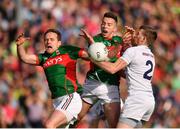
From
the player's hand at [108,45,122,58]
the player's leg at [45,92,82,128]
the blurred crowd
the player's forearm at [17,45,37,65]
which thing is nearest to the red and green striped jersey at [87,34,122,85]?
the player's hand at [108,45,122,58]

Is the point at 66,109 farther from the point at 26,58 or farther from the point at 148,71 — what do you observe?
the point at 148,71

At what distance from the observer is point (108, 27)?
42.8 feet

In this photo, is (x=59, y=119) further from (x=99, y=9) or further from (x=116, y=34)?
(x=99, y=9)

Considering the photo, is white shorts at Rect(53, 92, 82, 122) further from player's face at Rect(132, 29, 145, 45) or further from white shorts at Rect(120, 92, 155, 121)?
player's face at Rect(132, 29, 145, 45)

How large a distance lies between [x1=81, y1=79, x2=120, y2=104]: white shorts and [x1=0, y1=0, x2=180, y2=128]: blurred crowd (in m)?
3.27

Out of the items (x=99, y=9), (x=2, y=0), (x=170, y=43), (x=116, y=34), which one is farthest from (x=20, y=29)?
(x=116, y=34)

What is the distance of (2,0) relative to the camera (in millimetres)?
20625

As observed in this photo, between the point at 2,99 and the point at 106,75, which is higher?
the point at 106,75

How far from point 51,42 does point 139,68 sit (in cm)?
149

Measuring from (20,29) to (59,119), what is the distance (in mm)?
7470

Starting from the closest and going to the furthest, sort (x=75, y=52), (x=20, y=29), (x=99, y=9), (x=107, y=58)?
(x=107, y=58), (x=75, y=52), (x=20, y=29), (x=99, y=9)

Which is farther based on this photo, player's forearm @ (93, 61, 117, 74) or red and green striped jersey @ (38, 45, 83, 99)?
red and green striped jersey @ (38, 45, 83, 99)

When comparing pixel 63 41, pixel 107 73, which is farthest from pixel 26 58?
pixel 63 41

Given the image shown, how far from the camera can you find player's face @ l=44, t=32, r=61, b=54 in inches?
514
